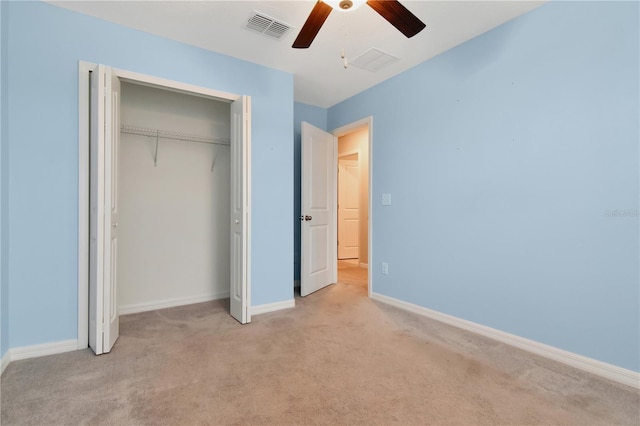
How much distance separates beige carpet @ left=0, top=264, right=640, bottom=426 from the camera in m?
1.63

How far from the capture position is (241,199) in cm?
292

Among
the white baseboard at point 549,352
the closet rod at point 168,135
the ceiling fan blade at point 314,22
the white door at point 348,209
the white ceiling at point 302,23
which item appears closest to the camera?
the ceiling fan blade at point 314,22

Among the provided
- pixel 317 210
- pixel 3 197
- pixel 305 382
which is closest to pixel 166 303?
pixel 3 197

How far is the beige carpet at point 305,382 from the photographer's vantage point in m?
1.63

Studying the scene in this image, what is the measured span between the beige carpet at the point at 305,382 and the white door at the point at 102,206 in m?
0.23

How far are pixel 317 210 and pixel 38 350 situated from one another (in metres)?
2.88

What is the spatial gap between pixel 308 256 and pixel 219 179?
1.43m

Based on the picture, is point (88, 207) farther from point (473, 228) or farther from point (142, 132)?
point (473, 228)

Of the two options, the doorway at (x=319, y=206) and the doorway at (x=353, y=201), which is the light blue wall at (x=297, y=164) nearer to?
the doorway at (x=319, y=206)

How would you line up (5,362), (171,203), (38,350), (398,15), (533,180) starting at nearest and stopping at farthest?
(398,15)
(5,362)
(38,350)
(533,180)
(171,203)

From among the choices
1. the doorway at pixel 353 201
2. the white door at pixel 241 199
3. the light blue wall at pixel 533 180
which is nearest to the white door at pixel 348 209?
the doorway at pixel 353 201

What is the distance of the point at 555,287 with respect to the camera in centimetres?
226

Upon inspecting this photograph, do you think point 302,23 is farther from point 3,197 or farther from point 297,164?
point 3,197

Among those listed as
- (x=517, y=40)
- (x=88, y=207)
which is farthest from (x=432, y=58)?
(x=88, y=207)
